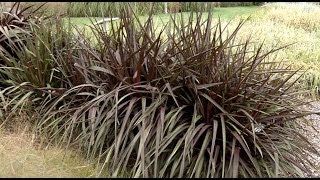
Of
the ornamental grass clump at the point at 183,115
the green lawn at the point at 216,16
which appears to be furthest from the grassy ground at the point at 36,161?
the green lawn at the point at 216,16

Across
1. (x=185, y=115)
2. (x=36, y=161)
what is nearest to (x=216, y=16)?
(x=185, y=115)

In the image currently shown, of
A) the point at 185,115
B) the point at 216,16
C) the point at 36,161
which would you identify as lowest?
the point at 36,161

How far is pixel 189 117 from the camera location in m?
3.29

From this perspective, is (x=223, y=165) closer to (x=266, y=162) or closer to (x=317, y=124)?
(x=266, y=162)

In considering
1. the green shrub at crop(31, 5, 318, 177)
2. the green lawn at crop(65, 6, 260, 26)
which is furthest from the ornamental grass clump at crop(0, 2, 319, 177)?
the green lawn at crop(65, 6, 260, 26)

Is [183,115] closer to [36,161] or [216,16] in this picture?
[36,161]

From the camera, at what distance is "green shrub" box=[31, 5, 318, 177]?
120 inches

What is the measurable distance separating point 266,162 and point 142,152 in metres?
0.90

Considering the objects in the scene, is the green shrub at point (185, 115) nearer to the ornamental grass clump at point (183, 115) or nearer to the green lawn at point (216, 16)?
the ornamental grass clump at point (183, 115)

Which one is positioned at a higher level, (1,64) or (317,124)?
(1,64)

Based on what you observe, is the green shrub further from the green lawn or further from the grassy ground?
the green lawn

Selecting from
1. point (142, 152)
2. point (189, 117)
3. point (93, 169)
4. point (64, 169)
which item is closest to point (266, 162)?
point (189, 117)

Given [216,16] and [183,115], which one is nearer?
[183,115]

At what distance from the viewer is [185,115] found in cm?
332
